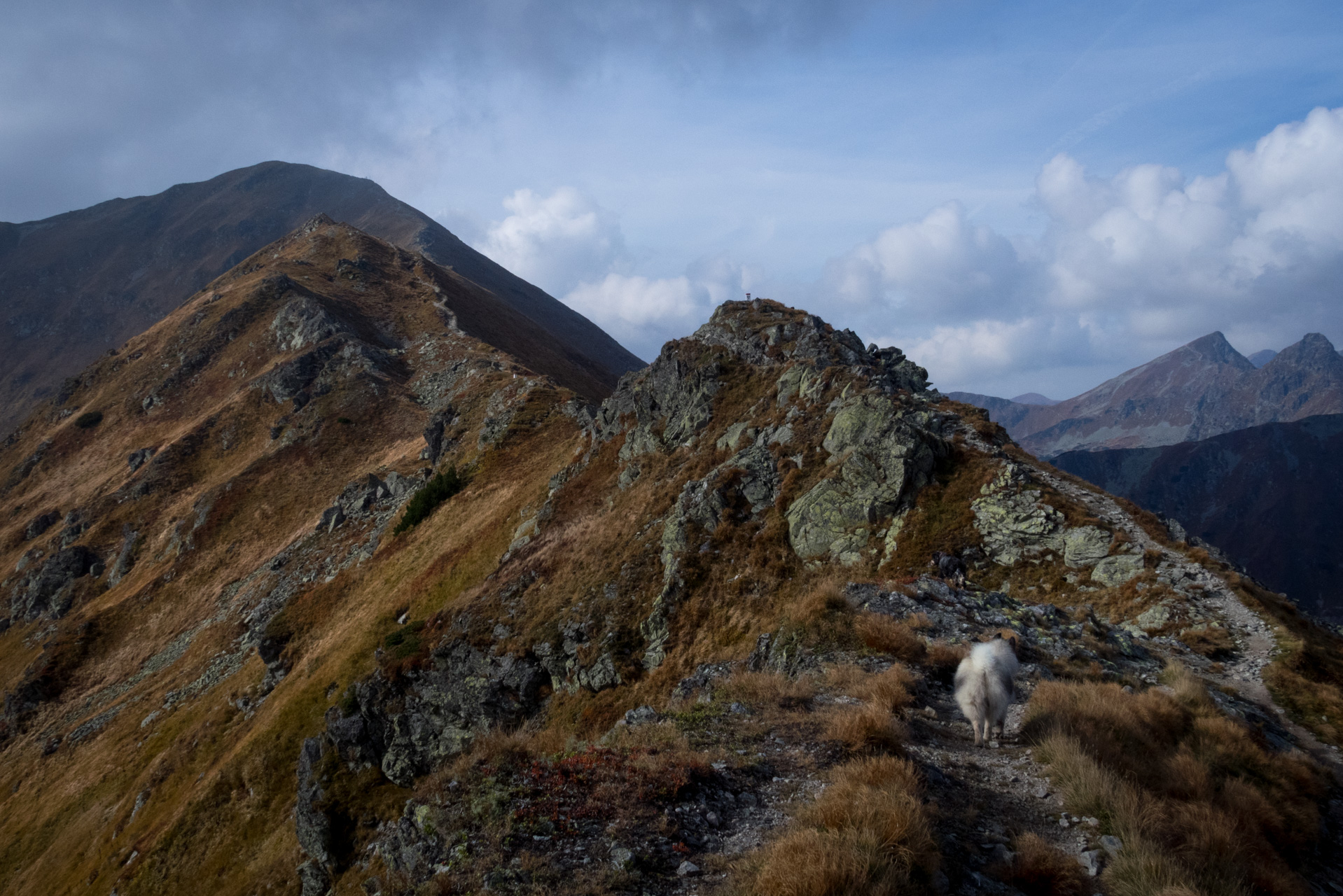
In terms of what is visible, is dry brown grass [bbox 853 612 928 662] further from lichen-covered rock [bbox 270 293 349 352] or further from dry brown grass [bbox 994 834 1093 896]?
lichen-covered rock [bbox 270 293 349 352]

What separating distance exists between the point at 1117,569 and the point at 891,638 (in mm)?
11265

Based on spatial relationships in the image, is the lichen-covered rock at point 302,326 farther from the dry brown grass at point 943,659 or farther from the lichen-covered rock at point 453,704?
the dry brown grass at point 943,659

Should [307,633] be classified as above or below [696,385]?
below

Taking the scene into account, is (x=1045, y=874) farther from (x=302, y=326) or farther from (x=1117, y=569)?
(x=302, y=326)

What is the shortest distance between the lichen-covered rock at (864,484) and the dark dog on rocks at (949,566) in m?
3.37

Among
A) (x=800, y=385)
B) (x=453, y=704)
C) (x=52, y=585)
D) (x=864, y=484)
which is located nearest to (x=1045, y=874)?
(x=864, y=484)

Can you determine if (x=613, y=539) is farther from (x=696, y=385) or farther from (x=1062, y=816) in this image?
(x=1062, y=816)

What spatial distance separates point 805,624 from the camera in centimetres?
1510

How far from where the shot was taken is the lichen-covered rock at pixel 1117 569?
755 inches

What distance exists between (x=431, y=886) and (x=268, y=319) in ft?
393

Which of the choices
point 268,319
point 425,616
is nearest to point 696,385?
point 425,616

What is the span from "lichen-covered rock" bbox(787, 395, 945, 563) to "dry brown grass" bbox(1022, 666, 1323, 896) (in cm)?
1294

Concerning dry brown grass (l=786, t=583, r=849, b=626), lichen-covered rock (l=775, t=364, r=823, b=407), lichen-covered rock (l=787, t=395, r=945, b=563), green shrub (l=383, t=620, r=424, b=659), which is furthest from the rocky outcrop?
lichen-covered rock (l=775, t=364, r=823, b=407)

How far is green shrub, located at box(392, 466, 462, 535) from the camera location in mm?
51844
